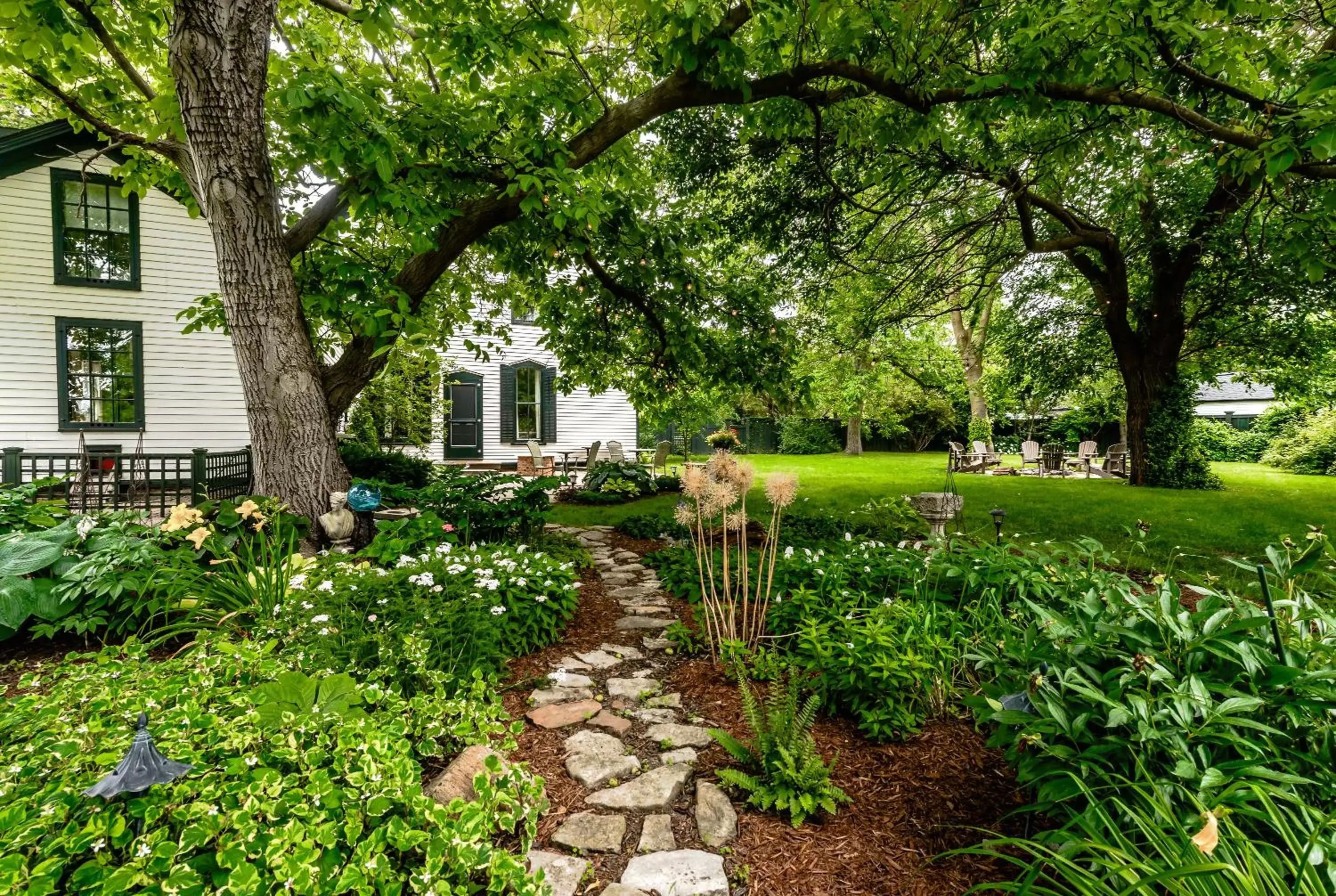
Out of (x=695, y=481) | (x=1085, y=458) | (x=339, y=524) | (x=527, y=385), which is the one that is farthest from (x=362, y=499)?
(x=1085, y=458)

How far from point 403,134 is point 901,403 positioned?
19.5 metres

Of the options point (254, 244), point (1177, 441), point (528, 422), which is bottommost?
point (1177, 441)

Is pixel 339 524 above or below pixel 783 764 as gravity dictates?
above

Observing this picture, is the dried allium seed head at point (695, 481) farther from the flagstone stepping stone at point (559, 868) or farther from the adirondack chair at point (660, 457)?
the adirondack chair at point (660, 457)

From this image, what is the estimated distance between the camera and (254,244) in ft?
13.8

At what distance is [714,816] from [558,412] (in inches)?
526

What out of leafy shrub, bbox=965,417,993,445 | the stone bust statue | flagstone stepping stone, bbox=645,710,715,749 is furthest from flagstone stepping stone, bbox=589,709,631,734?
leafy shrub, bbox=965,417,993,445

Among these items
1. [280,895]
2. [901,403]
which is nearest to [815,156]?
[280,895]

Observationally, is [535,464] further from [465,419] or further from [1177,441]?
[1177,441]

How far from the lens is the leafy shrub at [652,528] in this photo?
21.0 ft

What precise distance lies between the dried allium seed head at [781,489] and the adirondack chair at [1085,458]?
1405 centimetres

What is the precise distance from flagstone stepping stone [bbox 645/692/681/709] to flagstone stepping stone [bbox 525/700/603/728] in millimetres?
243

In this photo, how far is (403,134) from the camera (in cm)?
427

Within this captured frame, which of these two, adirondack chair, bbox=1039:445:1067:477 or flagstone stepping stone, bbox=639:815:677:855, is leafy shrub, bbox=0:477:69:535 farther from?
adirondack chair, bbox=1039:445:1067:477
